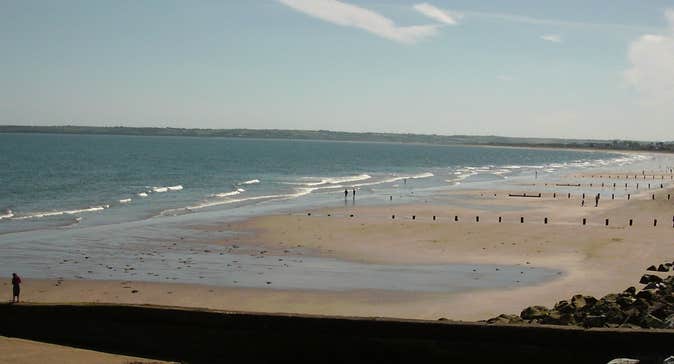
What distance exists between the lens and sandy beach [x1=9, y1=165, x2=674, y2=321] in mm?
22016

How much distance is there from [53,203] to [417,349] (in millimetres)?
48370

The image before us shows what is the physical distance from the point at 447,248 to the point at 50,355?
77.1 ft

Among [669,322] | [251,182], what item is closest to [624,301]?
[669,322]

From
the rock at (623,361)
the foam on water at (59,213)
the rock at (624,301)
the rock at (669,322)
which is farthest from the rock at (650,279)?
the foam on water at (59,213)

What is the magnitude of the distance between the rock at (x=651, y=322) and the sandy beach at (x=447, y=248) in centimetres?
571

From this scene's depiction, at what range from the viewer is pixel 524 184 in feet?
271

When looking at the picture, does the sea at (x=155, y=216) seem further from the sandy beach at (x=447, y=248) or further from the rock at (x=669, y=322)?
the rock at (x=669, y=322)

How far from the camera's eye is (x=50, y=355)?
509 inches

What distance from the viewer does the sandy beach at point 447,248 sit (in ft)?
72.2

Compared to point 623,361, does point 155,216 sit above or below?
below

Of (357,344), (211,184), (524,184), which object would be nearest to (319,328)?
(357,344)

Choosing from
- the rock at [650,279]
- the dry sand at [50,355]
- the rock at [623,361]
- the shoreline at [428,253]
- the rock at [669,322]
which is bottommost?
the shoreline at [428,253]

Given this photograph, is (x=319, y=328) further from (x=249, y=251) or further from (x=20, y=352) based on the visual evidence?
(x=249, y=251)

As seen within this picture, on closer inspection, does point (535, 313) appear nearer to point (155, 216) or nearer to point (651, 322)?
point (651, 322)
